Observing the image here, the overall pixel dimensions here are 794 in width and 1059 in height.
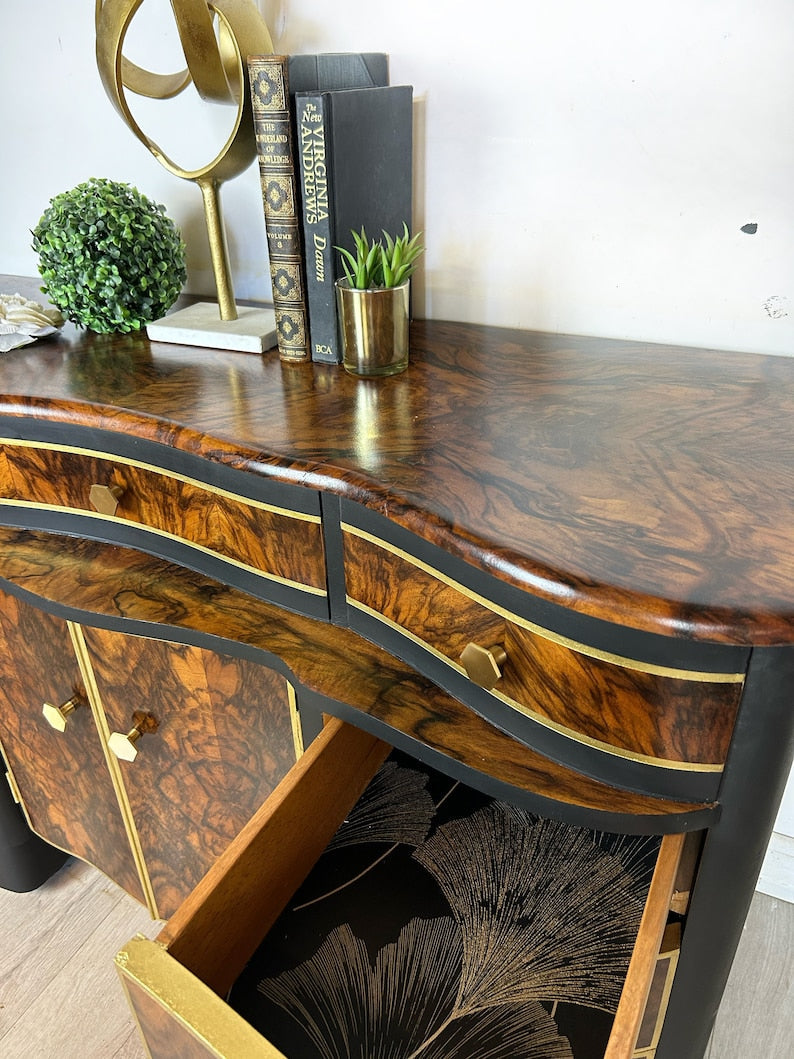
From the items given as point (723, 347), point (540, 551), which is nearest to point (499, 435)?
point (540, 551)

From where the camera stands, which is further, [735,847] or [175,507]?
[175,507]

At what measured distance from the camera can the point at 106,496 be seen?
726 mm

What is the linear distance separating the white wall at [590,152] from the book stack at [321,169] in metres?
0.06

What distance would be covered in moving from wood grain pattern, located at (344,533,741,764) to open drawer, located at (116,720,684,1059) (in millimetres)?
105

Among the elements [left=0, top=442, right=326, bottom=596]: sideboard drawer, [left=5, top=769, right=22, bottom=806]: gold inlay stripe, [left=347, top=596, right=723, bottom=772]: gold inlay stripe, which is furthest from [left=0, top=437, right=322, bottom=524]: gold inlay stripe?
[left=5, top=769, right=22, bottom=806]: gold inlay stripe

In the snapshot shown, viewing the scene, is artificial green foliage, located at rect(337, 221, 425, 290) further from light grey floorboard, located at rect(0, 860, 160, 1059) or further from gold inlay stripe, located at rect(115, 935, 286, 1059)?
light grey floorboard, located at rect(0, 860, 160, 1059)

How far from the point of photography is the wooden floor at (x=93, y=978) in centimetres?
95

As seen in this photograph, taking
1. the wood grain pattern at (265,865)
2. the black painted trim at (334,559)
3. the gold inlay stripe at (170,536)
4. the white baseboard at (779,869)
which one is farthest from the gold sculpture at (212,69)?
the white baseboard at (779,869)

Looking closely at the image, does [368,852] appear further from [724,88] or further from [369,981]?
[724,88]

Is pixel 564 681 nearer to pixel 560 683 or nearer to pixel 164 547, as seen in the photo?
pixel 560 683

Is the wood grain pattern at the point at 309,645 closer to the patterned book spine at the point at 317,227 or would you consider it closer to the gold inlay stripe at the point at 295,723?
the gold inlay stripe at the point at 295,723

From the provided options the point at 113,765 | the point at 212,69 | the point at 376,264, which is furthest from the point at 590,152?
the point at 113,765

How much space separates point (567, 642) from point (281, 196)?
0.47 metres

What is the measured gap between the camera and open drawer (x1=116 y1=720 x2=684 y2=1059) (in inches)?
22.2
